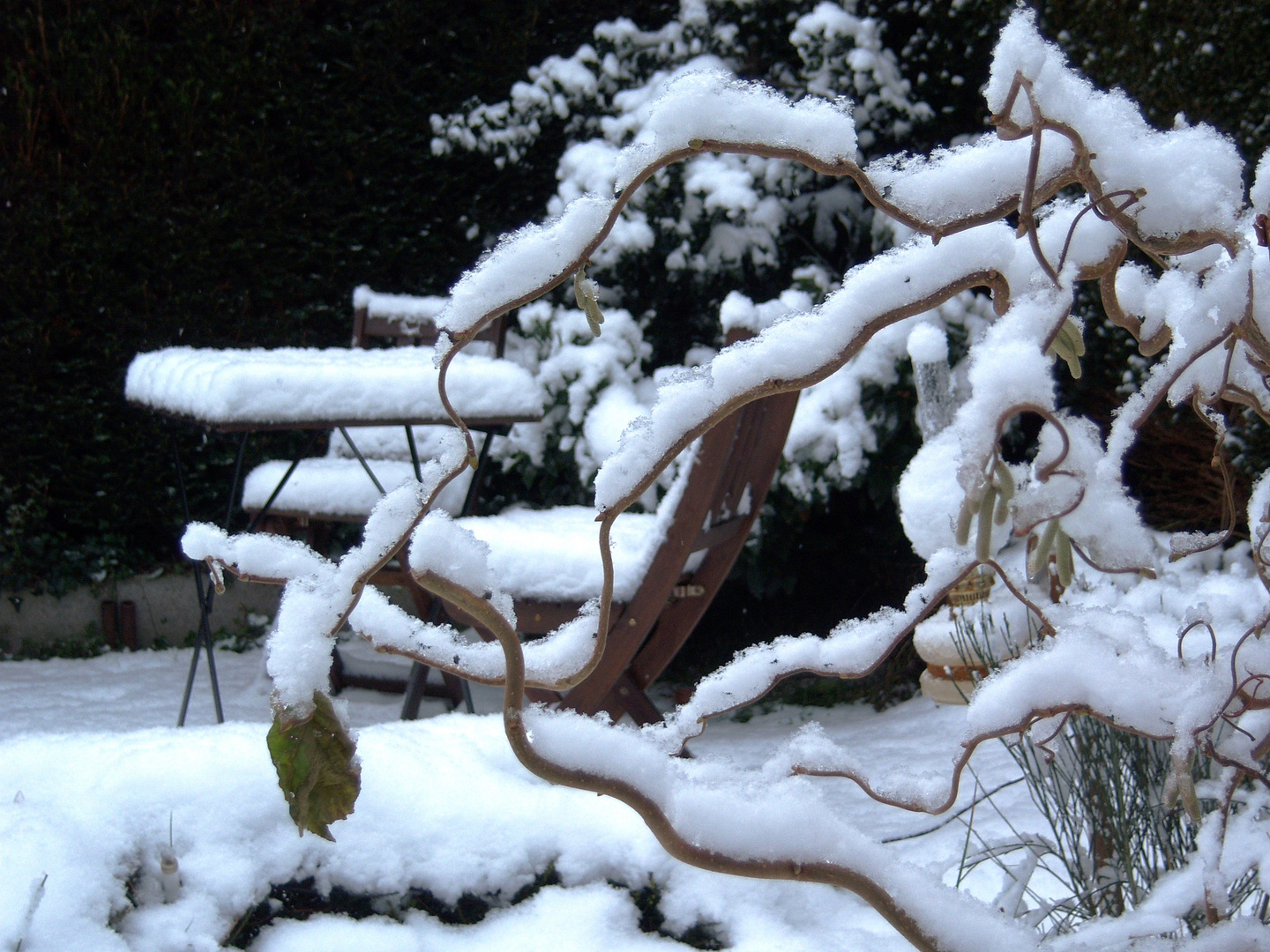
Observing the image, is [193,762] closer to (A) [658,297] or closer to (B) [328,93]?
(A) [658,297]

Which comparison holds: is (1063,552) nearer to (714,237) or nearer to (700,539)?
(700,539)

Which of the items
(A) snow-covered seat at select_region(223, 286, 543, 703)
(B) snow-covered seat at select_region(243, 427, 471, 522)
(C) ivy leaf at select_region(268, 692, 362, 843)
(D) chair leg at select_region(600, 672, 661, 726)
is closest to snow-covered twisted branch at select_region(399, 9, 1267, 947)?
(C) ivy leaf at select_region(268, 692, 362, 843)

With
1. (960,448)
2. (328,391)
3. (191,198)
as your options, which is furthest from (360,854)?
(191,198)

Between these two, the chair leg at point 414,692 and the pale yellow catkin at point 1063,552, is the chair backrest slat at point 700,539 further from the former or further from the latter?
the pale yellow catkin at point 1063,552

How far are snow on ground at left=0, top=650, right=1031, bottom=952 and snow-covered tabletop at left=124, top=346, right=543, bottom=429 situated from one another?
1.06 m

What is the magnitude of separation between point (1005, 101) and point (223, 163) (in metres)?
3.89

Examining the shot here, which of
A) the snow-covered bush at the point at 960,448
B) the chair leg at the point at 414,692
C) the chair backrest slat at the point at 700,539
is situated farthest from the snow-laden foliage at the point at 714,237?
the snow-covered bush at the point at 960,448

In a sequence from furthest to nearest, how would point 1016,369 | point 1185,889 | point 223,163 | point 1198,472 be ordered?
point 223,163 → point 1198,472 → point 1185,889 → point 1016,369

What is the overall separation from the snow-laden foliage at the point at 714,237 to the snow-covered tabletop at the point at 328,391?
2.29 ft

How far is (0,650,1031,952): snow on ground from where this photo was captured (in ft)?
2.96

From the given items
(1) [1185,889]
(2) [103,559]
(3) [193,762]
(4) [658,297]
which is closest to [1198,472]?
(4) [658,297]

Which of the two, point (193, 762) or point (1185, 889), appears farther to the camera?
point (193, 762)

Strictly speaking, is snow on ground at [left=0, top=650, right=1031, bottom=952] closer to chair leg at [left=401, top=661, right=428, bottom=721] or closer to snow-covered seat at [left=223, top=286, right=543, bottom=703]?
snow-covered seat at [left=223, top=286, right=543, bottom=703]

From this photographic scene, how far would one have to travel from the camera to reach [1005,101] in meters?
0.42
